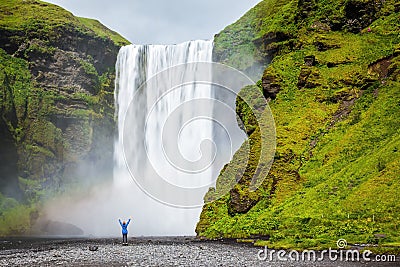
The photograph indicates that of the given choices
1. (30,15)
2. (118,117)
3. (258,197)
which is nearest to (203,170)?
(258,197)

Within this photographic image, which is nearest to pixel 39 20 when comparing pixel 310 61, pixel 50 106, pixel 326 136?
pixel 50 106

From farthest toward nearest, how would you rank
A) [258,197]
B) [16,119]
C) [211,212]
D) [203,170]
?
1. [16,119]
2. [203,170]
3. [211,212]
4. [258,197]

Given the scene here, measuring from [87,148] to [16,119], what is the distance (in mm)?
14070

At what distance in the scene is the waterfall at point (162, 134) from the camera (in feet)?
192

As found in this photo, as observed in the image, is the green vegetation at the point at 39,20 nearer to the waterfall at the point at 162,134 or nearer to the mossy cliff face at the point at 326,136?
the waterfall at the point at 162,134

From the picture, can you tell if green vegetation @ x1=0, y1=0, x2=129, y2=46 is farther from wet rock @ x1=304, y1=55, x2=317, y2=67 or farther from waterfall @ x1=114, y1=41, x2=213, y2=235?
wet rock @ x1=304, y1=55, x2=317, y2=67

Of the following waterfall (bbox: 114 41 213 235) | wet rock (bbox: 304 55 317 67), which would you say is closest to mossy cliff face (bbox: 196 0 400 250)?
wet rock (bbox: 304 55 317 67)

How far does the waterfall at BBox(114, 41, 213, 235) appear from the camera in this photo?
58406 mm

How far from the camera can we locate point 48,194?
7994 cm

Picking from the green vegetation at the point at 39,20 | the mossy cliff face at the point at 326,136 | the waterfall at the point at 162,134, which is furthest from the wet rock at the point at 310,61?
the green vegetation at the point at 39,20

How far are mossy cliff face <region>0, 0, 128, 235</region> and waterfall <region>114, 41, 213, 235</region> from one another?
302 inches

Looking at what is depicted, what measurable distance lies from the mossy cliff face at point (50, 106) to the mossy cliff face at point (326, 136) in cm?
4342

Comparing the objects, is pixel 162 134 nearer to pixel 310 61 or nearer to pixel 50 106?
pixel 310 61

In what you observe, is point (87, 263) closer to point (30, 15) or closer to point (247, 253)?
point (247, 253)
